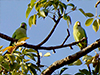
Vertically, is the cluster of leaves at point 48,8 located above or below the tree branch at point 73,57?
above

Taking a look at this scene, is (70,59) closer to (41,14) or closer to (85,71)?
(85,71)

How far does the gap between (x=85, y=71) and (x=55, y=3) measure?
25.0 inches

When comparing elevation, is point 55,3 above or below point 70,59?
above

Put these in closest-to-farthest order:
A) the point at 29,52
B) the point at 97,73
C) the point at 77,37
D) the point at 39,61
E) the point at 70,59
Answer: the point at 97,73
the point at 70,59
the point at 29,52
the point at 39,61
the point at 77,37

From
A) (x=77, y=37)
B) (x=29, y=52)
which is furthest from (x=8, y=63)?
(x=77, y=37)

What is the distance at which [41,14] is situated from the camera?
1429 millimetres

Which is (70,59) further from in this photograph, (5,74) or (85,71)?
(5,74)

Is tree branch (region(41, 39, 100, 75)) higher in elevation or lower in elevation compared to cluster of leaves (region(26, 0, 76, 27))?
lower

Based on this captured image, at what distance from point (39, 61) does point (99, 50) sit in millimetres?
466

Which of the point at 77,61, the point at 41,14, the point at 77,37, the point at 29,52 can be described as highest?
the point at 77,37

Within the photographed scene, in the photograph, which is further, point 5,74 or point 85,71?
point 5,74

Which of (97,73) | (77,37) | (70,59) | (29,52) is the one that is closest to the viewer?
(97,73)


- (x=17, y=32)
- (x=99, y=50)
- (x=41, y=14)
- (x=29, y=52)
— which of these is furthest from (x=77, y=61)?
(x=17, y=32)

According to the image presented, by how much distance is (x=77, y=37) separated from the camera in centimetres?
295
